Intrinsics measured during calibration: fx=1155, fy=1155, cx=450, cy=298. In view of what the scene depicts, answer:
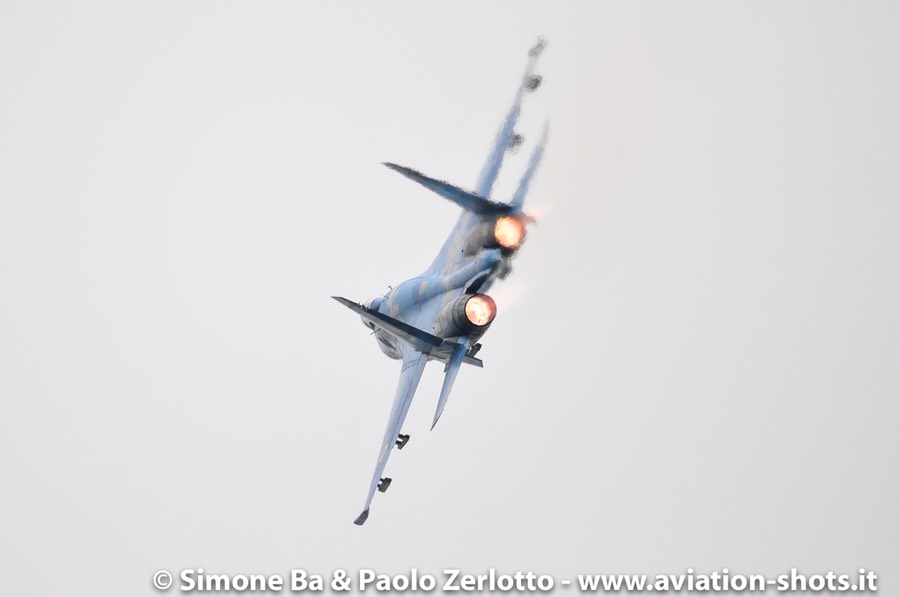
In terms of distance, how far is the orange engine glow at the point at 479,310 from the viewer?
111ft

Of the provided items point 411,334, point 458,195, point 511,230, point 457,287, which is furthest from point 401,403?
point 458,195

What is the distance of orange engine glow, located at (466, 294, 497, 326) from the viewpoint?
33.7 m

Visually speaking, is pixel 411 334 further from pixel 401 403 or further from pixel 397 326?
pixel 401 403

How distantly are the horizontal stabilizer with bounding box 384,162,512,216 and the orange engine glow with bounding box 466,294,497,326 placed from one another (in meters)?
2.65

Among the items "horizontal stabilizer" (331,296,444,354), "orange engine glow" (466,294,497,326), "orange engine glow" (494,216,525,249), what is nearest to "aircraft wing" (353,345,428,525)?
"horizontal stabilizer" (331,296,444,354)

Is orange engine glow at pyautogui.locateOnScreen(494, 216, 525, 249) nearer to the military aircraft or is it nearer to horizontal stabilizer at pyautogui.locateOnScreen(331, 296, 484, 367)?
the military aircraft

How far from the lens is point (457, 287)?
116 ft

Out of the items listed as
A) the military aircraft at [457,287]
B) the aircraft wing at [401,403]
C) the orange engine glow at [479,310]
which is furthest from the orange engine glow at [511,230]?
the aircraft wing at [401,403]

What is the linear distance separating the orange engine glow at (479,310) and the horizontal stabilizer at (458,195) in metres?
2.65

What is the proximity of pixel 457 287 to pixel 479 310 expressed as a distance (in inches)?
74.8

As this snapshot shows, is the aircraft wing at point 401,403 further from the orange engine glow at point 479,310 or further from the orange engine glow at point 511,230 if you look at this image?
the orange engine glow at point 511,230

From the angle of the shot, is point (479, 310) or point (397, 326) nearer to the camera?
point (479, 310)

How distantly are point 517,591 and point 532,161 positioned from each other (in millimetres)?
16295

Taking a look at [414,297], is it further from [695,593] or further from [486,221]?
[695,593]
